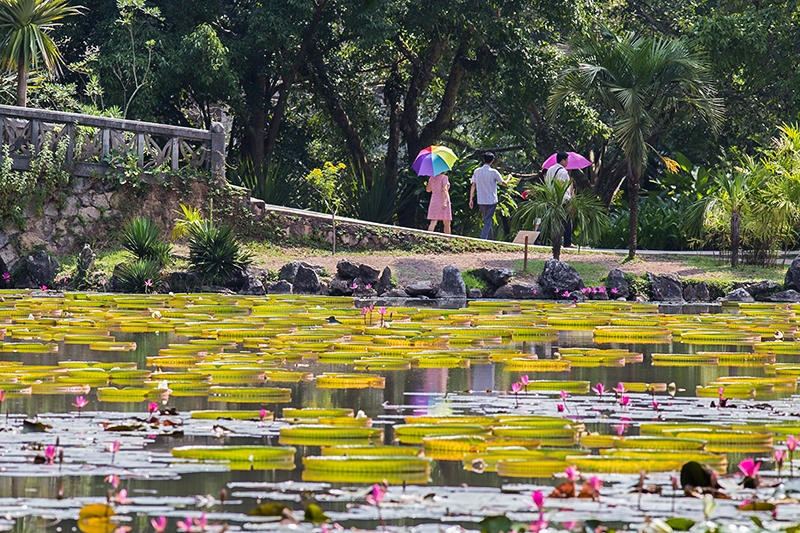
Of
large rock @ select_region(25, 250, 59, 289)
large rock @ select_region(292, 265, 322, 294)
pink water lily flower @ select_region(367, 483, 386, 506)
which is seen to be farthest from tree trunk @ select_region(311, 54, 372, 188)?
pink water lily flower @ select_region(367, 483, 386, 506)

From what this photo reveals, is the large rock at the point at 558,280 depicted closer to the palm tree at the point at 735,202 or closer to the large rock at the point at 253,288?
the palm tree at the point at 735,202

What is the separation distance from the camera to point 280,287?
18500 millimetres

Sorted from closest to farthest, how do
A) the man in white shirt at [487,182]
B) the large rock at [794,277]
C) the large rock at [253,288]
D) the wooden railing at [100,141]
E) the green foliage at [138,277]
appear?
1. the green foliage at [138,277]
2. the large rock at [253,288]
3. the large rock at [794,277]
4. the wooden railing at [100,141]
5. the man in white shirt at [487,182]

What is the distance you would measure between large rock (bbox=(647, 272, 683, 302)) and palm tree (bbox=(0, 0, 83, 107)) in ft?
34.6

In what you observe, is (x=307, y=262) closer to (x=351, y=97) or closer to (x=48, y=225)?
(x=48, y=225)

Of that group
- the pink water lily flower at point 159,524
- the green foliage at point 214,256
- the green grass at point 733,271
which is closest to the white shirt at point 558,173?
the green grass at point 733,271

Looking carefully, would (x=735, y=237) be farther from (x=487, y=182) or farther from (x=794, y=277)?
(x=487, y=182)

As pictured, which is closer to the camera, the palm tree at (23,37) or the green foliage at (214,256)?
the green foliage at (214,256)

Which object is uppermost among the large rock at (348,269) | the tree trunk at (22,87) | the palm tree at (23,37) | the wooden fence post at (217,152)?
the palm tree at (23,37)

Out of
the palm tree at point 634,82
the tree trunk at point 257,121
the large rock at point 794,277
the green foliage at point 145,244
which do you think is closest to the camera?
the large rock at point 794,277

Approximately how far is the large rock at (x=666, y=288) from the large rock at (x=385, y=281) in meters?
3.77

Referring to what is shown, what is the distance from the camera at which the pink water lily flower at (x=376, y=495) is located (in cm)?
430

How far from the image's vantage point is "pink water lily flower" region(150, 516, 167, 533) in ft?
12.9

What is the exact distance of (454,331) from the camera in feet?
38.2
